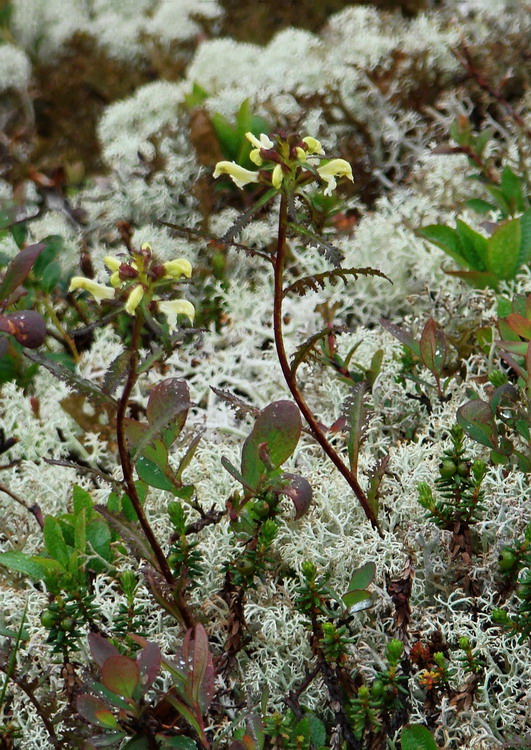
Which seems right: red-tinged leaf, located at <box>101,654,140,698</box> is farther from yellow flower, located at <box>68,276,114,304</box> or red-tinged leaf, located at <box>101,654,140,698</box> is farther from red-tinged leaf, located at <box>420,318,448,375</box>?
red-tinged leaf, located at <box>420,318,448,375</box>

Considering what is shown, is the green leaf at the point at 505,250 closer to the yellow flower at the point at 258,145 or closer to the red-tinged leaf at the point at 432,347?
the red-tinged leaf at the point at 432,347

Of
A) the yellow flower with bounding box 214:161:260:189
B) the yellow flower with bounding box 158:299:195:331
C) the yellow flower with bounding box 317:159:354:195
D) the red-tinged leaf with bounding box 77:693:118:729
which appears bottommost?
the red-tinged leaf with bounding box 77:693:118:729

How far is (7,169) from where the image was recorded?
366cm

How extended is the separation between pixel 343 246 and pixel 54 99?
2700 millimetres

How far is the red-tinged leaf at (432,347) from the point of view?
5.50 feet

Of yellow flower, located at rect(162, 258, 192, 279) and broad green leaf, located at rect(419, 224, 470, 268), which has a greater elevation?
broad green leaf, located at rect(419, 224, 470, 268)

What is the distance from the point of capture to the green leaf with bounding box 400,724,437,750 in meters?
1.24

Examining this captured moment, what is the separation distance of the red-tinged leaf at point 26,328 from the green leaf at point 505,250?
1.16m

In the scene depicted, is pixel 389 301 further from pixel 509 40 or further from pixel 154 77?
pixel 154 77

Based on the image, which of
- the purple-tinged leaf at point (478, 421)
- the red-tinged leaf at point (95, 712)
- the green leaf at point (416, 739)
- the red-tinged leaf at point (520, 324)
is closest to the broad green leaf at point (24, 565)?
the red-tinged leaf at point (95, 712)

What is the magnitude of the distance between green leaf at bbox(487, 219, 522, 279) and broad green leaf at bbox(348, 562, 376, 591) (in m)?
0.99

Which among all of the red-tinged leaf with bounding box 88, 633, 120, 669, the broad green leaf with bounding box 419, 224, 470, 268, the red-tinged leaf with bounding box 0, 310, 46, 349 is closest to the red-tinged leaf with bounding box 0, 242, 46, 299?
the red-tinged leaf with bounding box 0, 310, 46, 349

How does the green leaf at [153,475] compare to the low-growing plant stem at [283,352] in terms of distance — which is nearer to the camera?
the low-growing plant stem at [283,352]

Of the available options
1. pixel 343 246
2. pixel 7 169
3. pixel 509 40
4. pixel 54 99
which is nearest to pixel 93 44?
pixel 54 99
